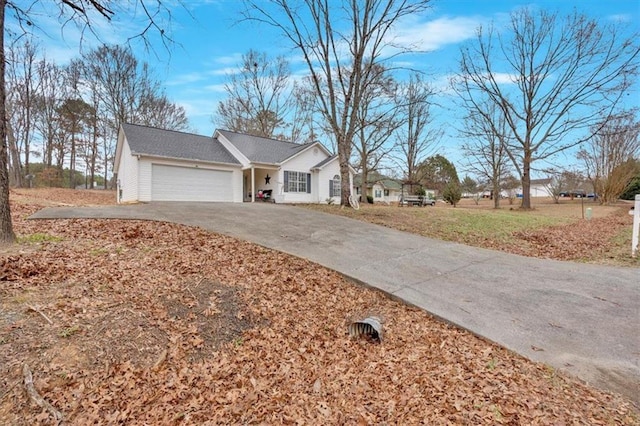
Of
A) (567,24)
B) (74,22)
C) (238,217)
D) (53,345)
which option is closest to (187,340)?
(53,345)

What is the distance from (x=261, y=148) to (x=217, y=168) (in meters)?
3.77

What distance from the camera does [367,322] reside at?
148 inches

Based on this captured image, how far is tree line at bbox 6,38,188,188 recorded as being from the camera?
2333 cm

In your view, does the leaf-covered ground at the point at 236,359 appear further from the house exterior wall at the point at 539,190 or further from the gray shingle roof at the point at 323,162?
the house exterior wall at the point at 539,190

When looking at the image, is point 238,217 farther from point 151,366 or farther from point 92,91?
point 92,91

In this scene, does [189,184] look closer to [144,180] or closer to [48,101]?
[144,180]

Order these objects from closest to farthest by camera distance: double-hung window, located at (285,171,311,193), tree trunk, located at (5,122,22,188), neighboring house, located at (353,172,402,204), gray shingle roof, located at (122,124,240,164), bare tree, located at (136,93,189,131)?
→ gray shingle roof, located at (122,124,240,164) → double-hung window, located at (285,171,311,193) → tree trunk, located at (5,122,22,188) → bare tree, located at (136,93,189,131) → neighboring house, located at (353,172,402,204)

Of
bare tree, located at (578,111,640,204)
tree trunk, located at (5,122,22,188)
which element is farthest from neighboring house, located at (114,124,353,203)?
bare tree, located at (578,111,640,204)

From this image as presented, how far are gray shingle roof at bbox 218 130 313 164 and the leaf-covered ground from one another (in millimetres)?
14069

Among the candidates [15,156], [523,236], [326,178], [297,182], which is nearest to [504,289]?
[523,236]

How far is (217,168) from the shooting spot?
1712 cm

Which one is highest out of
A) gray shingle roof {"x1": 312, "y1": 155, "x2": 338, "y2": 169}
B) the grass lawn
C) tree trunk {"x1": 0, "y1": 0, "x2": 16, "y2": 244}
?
gray shingle roof {"x1": 312, "y1": 155, "x2": 338, "y2": 169}

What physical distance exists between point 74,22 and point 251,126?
85.2ft

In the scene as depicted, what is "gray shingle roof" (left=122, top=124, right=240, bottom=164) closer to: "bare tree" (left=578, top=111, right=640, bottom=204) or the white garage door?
the white garage door
